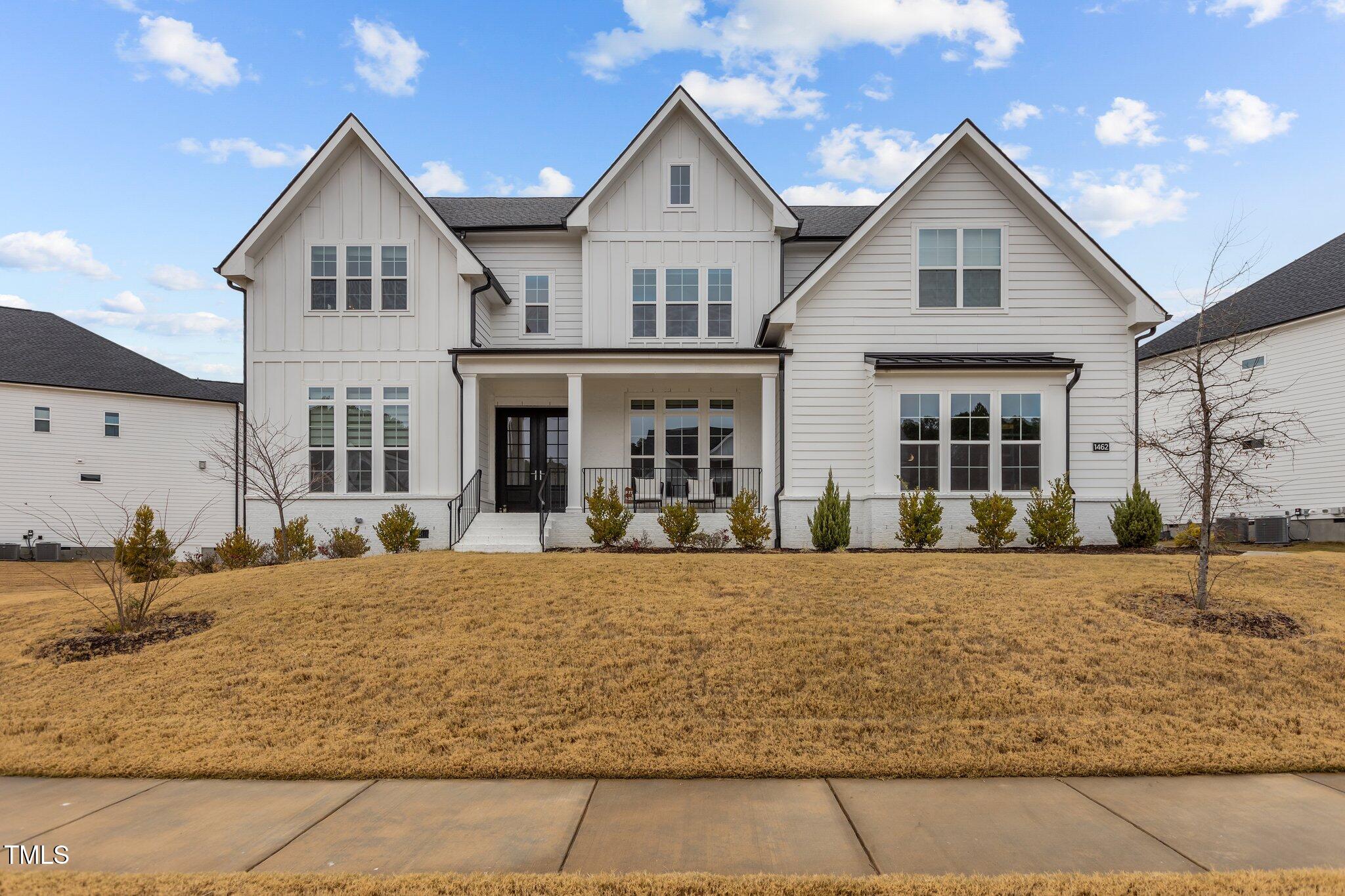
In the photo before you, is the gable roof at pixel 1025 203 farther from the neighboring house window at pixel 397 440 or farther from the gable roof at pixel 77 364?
the gable roof at pixel 77 364

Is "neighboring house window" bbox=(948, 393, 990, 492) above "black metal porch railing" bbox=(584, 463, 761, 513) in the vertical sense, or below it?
above

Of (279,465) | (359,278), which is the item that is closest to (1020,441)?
Result: (359,278)

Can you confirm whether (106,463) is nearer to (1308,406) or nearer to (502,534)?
(502,534)

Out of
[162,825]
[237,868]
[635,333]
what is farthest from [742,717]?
[635,333]

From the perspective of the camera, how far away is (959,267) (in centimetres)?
1561

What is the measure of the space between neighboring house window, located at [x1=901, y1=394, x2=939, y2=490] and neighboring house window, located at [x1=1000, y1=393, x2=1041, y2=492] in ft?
4.12

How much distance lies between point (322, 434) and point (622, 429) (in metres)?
6.54

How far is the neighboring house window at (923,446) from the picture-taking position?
14.6m

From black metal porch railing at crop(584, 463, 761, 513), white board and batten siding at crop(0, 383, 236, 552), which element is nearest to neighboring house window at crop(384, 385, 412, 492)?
black metal porch railing at crop(584, 463, 761, 513)

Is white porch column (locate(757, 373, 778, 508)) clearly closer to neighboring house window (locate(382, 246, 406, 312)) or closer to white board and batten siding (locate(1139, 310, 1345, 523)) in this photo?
neighboring house window (locate(382, 246, 406, 312))

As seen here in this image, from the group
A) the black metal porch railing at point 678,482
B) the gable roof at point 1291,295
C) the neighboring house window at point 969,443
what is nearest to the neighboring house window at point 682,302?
the black metal porch railing at point 678,482

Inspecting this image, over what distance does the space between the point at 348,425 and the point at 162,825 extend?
12567mm

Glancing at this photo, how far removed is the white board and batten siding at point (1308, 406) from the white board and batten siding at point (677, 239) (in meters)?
10.0

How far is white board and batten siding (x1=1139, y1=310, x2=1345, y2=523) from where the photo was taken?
1800 centimetres
